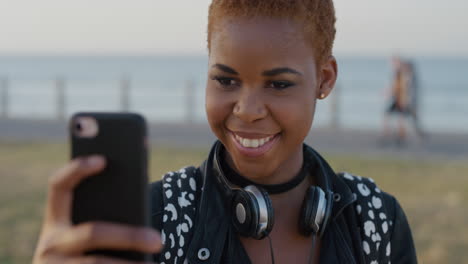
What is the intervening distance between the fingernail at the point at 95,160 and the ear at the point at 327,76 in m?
1.17

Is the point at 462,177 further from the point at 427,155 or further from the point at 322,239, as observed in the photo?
the point at 322,239

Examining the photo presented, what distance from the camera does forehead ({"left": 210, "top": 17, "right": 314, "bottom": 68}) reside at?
1.93 metres

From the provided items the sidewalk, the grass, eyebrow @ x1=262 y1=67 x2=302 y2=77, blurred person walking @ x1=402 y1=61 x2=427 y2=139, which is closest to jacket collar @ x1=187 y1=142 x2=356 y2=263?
eyebrow @ x1=262 y1=67 x2=302 y2=77

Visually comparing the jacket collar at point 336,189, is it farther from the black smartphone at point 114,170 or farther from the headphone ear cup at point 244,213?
the black smartphone at point 114,170

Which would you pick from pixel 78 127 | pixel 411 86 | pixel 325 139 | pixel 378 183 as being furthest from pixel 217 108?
pixel 325 139

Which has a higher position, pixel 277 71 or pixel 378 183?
pixel 277 71

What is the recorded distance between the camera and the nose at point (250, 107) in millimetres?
1926

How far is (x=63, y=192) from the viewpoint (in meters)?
1.11

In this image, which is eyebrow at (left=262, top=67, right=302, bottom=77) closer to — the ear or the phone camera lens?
the ear

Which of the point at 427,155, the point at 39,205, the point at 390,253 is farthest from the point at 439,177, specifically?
the point at 390,253

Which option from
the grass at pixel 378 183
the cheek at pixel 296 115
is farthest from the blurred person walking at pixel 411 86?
the cheek at pixel 296 115

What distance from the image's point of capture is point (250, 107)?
192cm

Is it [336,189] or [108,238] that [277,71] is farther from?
[108,238]

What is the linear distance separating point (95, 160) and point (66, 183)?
59mm
